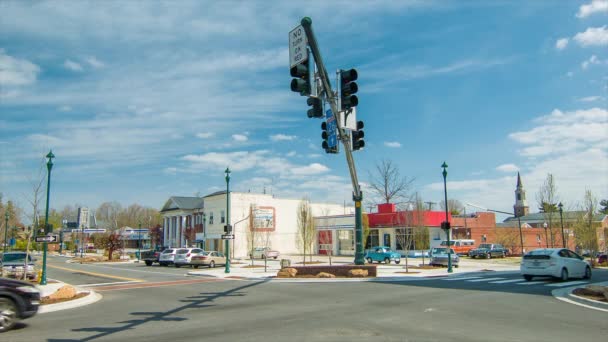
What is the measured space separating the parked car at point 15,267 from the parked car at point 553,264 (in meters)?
24.8

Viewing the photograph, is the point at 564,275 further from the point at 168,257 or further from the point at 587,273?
the point at 168,257

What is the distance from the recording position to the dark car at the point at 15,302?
961 cm

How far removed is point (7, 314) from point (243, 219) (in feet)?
156

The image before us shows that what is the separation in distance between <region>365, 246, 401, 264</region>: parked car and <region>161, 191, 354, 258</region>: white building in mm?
15707

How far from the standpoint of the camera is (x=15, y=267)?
26.1m

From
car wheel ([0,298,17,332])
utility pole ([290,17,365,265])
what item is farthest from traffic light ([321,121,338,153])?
car wheel ([0,298,17,332])

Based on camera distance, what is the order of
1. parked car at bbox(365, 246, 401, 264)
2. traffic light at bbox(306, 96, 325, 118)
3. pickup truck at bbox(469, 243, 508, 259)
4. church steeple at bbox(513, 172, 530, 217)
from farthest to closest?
church steeple at bbox(513, 172, 530, 217), pickup truck at bbox(469, 243, 508, 259), parked car at bbox(365, 246, 401, 264), traffic light at bbox(306, 96, 325, 118)

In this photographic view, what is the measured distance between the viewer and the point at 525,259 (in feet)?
68.0

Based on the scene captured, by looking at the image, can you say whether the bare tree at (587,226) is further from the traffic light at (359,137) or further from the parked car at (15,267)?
the parked car at (15,267)

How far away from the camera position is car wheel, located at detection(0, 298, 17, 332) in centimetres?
957

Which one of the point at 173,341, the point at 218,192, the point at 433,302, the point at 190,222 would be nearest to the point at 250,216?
the point at 218,192

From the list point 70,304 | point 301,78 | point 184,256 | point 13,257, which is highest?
point 301,78

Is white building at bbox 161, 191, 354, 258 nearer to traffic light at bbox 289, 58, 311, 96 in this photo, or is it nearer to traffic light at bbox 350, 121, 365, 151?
traffic light at bbox 350, 121, 365, 151

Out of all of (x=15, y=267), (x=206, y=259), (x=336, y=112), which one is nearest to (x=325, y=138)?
(x=336, y=112)
